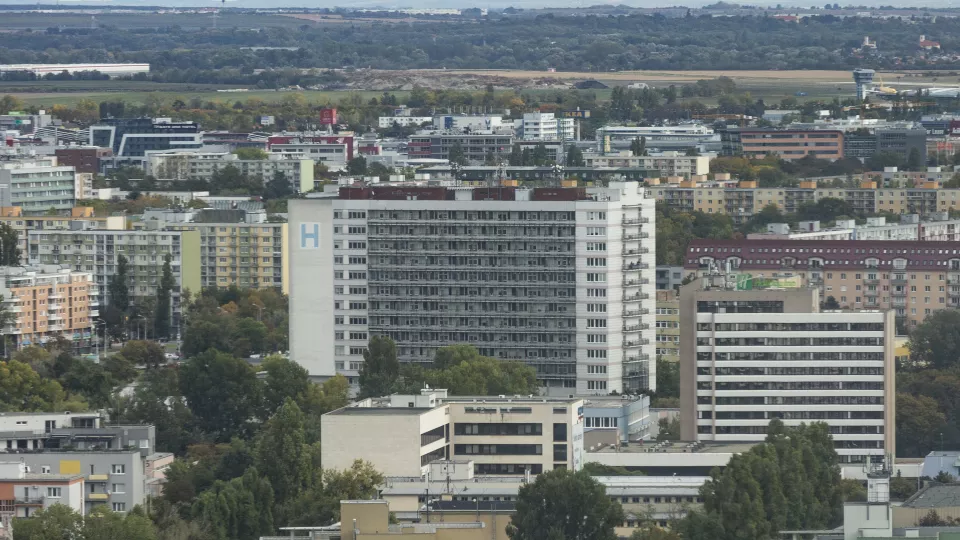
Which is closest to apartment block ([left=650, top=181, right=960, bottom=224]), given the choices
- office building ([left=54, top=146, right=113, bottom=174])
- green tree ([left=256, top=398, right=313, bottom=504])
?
office building ([left=54, top=146, right=113, bottom=174])

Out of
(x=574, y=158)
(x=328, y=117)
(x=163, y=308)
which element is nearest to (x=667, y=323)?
(x=163, y=308)

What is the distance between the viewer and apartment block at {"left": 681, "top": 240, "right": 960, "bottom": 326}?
88.2m

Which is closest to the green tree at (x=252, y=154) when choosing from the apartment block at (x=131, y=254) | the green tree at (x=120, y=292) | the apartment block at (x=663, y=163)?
the apartment block at (x=663, y=163)

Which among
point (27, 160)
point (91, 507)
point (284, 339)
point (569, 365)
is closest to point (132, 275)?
point (284, 339)

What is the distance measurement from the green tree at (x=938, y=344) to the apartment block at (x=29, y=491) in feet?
111

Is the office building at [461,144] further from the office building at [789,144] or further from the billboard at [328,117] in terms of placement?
the billboard at [328,117]

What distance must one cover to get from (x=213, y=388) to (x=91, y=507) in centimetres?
1508

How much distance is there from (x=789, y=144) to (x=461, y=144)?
1891 centimetres

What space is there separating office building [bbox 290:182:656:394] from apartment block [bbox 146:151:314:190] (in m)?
61.1

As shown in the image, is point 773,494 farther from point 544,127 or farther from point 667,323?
point 544,127

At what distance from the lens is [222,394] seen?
6350cm

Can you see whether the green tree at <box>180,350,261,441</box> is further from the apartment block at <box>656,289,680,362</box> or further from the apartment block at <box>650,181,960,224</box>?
the apartment block at <box>650,181,960,224</box>

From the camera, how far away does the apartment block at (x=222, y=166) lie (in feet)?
450

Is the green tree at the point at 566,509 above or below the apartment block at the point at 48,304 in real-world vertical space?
below
